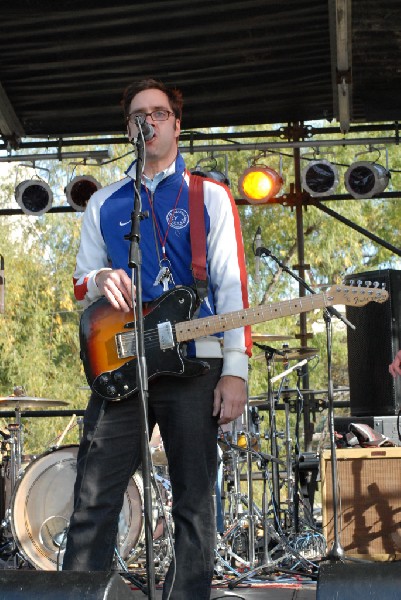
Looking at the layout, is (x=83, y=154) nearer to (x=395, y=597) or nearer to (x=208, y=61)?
(x=208, y=61)

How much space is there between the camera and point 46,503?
6.39 m

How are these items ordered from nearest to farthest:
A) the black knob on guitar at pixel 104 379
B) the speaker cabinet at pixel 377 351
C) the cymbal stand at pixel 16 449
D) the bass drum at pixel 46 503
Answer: the black knob on guitar at pixel 104 379 < the bass drum at pixel 46 503 < the speaker cabinet at pixel 377 351 < the cymbal stand at pixel 16 449

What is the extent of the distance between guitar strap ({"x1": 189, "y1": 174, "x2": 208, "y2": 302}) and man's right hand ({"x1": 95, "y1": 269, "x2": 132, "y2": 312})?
0.26 m

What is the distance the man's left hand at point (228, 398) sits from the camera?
10.3 ft

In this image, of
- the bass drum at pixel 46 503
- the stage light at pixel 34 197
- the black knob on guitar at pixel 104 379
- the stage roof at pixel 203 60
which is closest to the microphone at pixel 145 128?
the black knob on guitar at pixel 104 379

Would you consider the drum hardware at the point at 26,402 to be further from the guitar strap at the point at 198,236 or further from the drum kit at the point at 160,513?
the guitar strap at the point at 198,236

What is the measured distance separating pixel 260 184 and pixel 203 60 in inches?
53.8

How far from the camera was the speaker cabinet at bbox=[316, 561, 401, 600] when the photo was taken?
208 cm

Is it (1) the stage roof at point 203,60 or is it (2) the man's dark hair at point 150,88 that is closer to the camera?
(2) the man's dark hair at point 150,88

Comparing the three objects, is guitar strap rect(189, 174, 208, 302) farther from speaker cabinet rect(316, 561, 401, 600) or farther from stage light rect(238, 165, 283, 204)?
stage light rect(238, 165, 283, 204)

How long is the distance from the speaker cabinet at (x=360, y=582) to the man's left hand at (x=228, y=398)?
1.03 m

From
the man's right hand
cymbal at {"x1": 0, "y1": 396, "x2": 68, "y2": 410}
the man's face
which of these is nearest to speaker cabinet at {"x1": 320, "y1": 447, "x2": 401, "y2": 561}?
cymbal at {"x1": 0, "y1": 396, "x2": 68, "y2": 410}

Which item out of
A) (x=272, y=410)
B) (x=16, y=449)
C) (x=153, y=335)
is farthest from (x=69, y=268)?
(x=153, y=335)

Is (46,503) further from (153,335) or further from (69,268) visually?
(69,268)
